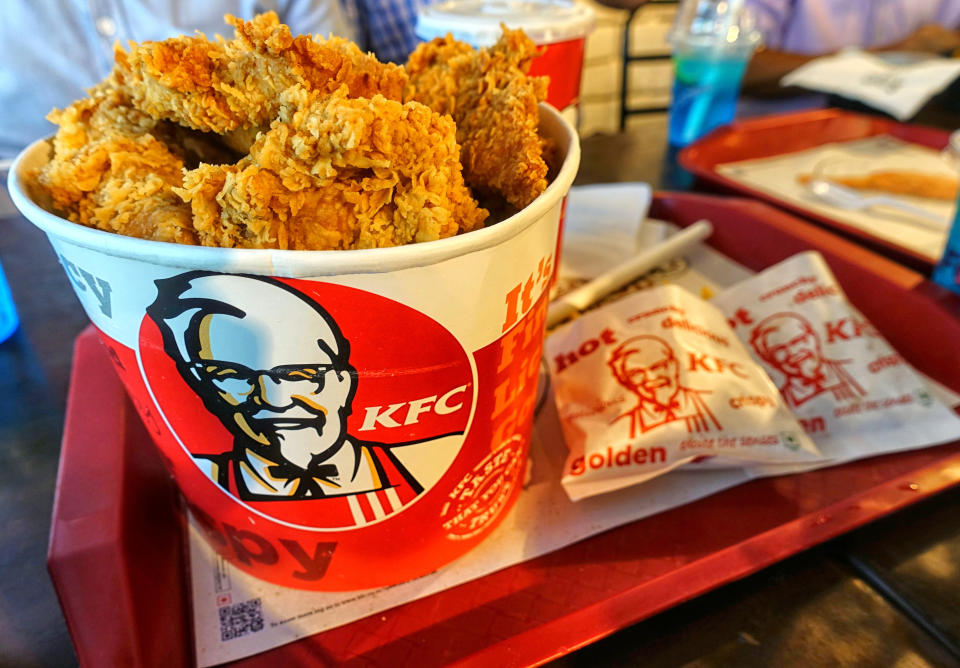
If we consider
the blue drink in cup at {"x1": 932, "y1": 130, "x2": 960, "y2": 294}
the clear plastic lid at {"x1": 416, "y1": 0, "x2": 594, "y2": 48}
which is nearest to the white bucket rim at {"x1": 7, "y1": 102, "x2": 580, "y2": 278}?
the clear plastic lid at {"x1": 416, "y1": 0, "x2": 594, "y2": 48}

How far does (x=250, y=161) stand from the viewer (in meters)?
0.31

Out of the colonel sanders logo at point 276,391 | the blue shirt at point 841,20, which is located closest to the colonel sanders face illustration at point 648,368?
the colonel sanders logo at point 276,391

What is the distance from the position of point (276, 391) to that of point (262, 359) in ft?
0.07

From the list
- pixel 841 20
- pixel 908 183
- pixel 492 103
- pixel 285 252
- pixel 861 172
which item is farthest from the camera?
pixel 841 20

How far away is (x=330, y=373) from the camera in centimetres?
32

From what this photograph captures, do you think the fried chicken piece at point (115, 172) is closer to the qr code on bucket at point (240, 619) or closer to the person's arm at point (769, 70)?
the qr code on bucket at point (240, 619)

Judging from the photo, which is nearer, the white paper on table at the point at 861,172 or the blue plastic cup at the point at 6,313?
the blue plastic cup at the point at 6,313

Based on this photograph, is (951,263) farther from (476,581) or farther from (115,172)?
(115,172)

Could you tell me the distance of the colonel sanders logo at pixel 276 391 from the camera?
30 centimetres

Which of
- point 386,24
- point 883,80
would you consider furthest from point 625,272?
point 386,24

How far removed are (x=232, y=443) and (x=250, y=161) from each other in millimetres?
166

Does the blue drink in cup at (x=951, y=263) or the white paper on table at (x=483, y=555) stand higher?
the blue drink in cup at (x=951, y=263)

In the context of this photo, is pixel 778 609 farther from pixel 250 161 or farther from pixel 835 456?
pixel 250 161

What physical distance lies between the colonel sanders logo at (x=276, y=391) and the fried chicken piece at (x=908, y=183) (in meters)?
1.18
